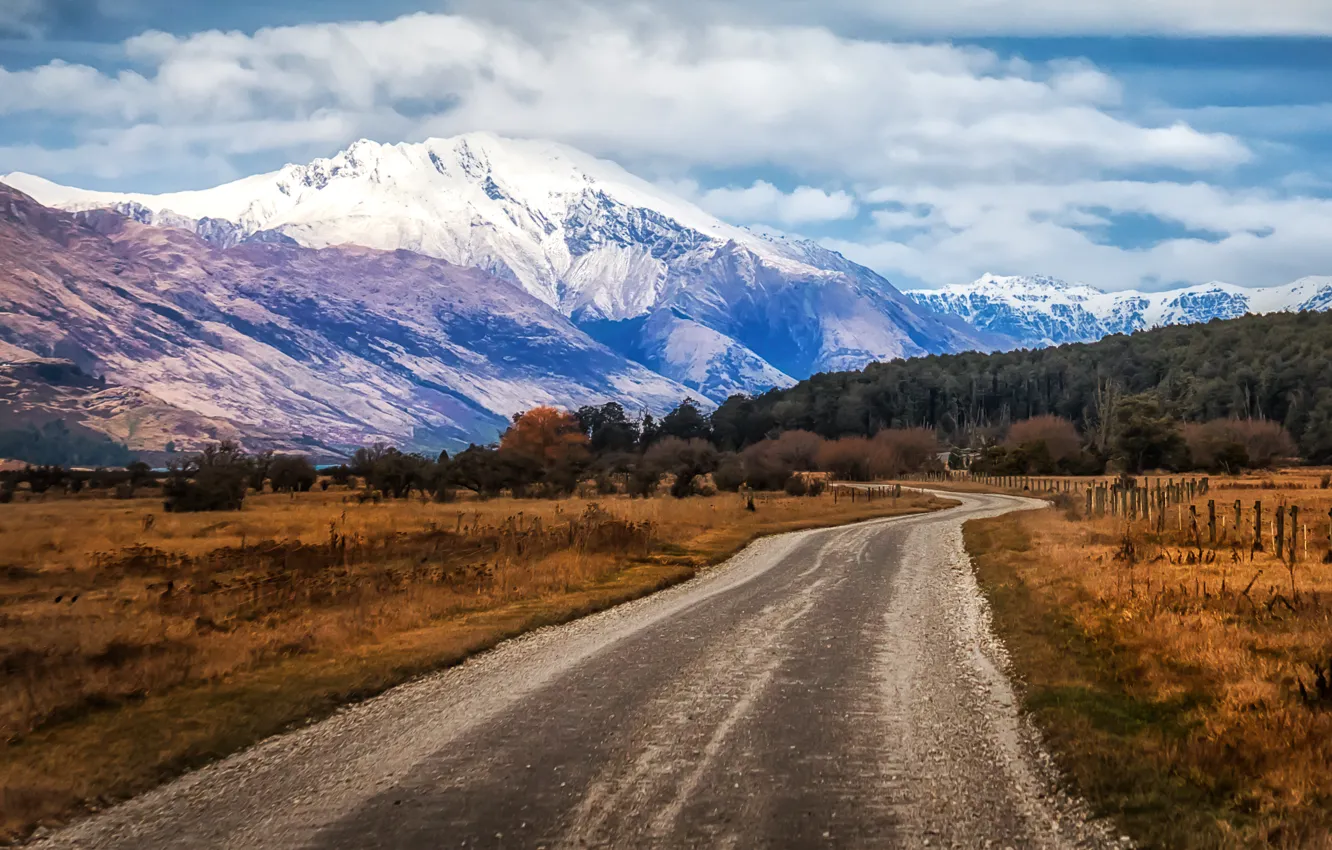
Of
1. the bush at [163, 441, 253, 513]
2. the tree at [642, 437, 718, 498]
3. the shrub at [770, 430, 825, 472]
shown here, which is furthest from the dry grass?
the shrub at [770, 430, 825, 472]

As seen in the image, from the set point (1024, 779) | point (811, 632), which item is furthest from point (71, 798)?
point (811, 632)

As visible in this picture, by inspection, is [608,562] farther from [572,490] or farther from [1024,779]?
[572,490]

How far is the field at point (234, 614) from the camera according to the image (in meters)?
9.98

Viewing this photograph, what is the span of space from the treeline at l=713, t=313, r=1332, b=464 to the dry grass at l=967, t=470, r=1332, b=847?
105816 mm

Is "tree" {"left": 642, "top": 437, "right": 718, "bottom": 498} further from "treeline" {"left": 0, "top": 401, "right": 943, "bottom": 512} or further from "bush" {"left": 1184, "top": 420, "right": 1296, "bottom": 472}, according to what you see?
"bush" {"left": 1184, "top": 420, "right": 1296, "bottom": 472}

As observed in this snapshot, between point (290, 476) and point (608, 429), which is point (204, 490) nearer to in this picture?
point (290, 476)

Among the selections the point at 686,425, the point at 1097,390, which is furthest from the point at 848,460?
the point at 686,425

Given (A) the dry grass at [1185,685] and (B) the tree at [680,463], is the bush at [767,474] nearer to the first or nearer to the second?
(B) the tree at [680,463]

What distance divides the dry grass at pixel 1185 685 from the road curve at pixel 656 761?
59cm

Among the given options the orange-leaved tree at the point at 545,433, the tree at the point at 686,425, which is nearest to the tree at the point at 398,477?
the orange-leaved tree at the point at 545,433

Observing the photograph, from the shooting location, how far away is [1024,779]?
863 centimetres

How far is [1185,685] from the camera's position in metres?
11.8

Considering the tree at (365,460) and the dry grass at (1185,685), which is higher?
the tree at (365,460)

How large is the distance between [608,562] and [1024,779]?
19420 millimetres
